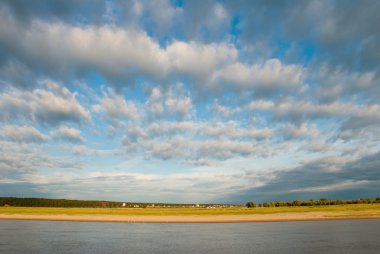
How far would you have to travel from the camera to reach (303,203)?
17500cm

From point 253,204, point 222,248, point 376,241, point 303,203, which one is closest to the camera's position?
point 222,248

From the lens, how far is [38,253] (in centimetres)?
3109

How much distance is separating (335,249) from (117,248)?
2335 centimetres

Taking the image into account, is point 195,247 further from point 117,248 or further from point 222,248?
point 117,248

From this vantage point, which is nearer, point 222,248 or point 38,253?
point 38,253

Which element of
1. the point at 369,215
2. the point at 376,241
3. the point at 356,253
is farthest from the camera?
the point at 369,215

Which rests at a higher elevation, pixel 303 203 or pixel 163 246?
pixel 303 203

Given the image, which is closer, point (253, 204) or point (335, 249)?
point (335, 249)

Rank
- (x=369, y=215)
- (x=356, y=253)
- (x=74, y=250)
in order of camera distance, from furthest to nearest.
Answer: (x=369, y=215) < (x=74, y=250) < (x=356, y=253)

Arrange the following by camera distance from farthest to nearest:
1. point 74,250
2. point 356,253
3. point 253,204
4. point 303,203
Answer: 1. point 253,204
2. point 303,203
3. point 74,250
4. point 356,253

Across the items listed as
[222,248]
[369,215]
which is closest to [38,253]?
[222,248]

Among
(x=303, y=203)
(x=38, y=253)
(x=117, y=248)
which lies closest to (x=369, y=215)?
(x=303, y=203)

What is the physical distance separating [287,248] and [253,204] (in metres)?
164

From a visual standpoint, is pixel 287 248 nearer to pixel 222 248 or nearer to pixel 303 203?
pixel 222 248
